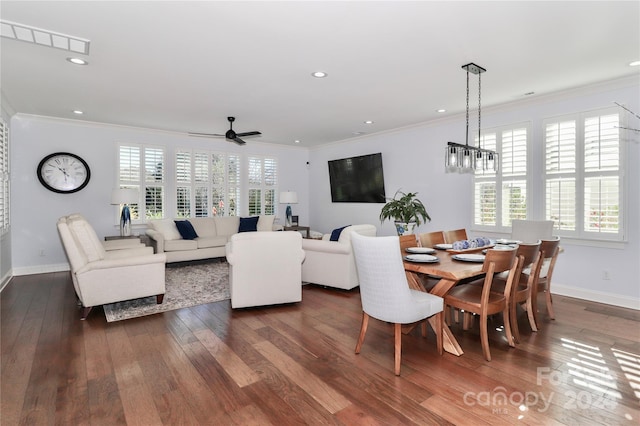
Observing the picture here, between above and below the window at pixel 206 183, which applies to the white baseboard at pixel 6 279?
below

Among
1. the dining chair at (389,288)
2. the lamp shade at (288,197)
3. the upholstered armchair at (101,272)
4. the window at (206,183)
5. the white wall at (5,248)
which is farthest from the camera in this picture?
the lamp shade at (288,197)

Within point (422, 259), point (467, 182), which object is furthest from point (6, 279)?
point (467, 182)

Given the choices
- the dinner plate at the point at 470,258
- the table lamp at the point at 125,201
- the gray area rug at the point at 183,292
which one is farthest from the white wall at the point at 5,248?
the dinner plate at the point at 470,258

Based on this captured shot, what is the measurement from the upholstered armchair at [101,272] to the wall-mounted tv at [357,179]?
4.54 m

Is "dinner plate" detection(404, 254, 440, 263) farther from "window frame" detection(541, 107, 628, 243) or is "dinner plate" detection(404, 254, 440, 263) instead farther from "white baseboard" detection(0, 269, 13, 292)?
"white baseboard" detection(0, 269, 13, 292)

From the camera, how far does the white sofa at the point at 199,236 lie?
6355 millimetres

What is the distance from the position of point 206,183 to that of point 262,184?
1369 mm

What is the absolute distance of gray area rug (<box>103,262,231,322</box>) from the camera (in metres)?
3.97

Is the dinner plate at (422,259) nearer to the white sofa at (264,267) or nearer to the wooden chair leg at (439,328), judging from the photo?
the wooden chair leg at (439,328)

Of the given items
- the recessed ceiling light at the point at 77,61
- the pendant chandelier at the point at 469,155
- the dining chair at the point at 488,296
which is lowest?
the dining chair at the point at 488,296

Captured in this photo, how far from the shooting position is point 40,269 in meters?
6.00

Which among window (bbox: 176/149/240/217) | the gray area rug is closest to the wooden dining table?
the gray area rug

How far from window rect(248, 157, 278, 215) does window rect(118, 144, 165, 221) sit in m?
2.00

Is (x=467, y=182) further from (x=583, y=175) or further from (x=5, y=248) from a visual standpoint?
(x=5, y=248)
